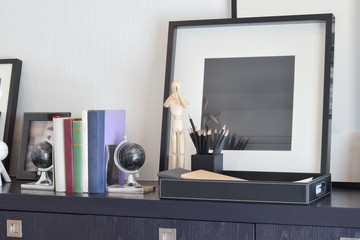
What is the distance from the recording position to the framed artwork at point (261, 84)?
1.49 metres

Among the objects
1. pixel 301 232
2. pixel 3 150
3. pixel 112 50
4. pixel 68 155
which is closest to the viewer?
pixel 301 232

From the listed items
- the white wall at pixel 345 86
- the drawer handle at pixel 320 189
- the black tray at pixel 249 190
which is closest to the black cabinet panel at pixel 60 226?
the black tray at pixel 249 190

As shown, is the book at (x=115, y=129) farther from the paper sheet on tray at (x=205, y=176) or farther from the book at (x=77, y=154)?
the paper sheet on tray at (x=205, y=176)

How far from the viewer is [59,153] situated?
1512 mm

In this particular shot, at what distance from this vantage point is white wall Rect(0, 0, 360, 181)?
1.56 meters

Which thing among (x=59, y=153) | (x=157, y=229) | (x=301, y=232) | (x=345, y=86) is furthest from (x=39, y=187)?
(x=345, y=86)

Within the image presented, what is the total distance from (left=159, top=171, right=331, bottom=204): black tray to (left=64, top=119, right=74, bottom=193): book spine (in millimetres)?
322

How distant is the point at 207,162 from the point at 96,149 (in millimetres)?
311

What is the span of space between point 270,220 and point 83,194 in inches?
20.6

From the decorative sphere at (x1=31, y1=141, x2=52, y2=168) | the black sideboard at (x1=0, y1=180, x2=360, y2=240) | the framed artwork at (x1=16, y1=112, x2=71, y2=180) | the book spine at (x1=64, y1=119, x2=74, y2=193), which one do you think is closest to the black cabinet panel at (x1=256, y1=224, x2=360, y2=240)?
the black sideboard at (x1=0, y1=180, x2=360, y2=240)

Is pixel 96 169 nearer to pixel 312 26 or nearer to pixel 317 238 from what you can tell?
pixel 317 238

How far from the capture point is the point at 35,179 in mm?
1734

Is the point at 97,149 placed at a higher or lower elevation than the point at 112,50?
lower

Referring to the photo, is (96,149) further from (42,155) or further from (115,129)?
(42,155)
